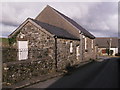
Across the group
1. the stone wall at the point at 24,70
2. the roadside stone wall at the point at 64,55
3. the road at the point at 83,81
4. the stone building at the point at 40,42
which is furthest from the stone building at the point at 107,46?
the stone wall at the point at 24,70

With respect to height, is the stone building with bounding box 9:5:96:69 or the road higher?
the stone building with bounding box 9:5:96:69

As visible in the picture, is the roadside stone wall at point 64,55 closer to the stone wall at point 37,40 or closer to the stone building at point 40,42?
the stone building at point 40,42

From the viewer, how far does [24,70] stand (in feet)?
34.9

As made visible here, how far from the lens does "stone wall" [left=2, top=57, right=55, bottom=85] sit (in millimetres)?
9234

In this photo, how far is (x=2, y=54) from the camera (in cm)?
1021

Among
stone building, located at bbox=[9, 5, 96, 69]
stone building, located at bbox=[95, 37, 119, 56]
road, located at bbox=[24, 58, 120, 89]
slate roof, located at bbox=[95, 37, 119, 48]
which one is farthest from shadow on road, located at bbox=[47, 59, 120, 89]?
slate roof, located at bbox=[95, 37, 119, 48]

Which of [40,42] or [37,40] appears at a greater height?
[37,40]

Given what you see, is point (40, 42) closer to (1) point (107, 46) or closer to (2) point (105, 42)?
(1) point (107, 46)

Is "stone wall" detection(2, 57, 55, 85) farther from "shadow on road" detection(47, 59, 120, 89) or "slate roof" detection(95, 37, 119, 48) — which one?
"slate roof" detection(95, 37, 119, 48)

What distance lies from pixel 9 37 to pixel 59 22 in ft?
35.7

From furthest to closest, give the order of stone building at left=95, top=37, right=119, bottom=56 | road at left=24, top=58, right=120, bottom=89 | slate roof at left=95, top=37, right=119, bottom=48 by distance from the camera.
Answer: slate roof at left=95, top=37, right=119, bottom=48
stone building at left=95, top=37, right=119, bottom=56
road at left=24, top=58, right=120, bottom=89

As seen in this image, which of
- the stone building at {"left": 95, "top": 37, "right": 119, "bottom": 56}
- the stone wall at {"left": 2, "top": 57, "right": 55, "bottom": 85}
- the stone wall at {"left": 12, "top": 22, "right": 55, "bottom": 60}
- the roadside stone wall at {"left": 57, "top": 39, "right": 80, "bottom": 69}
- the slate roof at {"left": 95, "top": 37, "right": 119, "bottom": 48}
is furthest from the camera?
the slate roof at {"left": 95, "top": 37, "right": 119, "bottom": 48}

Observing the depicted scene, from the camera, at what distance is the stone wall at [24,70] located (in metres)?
9.23

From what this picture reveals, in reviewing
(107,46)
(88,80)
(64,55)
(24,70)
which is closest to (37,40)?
(64,55)
